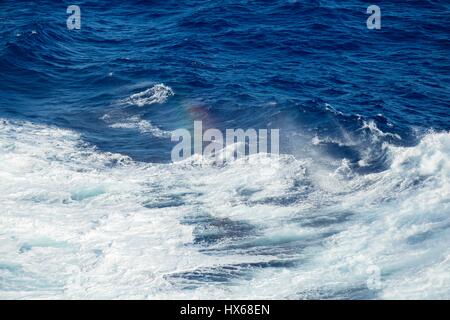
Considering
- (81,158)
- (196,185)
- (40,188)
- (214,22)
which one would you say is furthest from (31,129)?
(214,22)

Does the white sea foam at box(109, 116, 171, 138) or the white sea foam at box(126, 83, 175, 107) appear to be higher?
the white sea foam at box(126, 83, 175, 107)

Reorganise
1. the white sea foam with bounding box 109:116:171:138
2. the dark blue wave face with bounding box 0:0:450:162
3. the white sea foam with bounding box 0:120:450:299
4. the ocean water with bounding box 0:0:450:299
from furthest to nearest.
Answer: the dark blue wave face with bounding box 0:0:450:162 → the white sea foam with bounding box 109:116:171:138 → the ocean water with bounding box 0:0:450:299 → the white sea foam with bounding box 0:120:450:299

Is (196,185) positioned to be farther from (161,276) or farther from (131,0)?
(131,0)

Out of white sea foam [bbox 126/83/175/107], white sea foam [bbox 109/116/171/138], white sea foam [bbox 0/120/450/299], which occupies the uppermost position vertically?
white sea foam [bbox 126/83/175/107]

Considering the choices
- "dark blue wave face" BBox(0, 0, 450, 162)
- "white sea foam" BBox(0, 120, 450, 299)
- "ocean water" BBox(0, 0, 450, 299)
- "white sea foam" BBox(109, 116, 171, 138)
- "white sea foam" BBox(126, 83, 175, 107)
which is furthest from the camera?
"white sea foam" BBox(126, 83, 175, 107)

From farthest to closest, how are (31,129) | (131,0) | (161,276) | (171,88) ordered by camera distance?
(131,0), (171,88), (31,129), (161,276)

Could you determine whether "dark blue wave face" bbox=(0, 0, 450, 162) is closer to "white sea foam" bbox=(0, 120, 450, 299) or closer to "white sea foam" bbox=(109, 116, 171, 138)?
"white sea foam" bbox=(109, 116, 171, 138)

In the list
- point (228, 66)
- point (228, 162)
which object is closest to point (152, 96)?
point (228, 66)

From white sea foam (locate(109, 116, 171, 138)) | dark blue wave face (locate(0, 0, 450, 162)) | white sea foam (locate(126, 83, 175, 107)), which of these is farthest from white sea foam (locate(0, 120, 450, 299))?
white sea foam (locate(126, 83, 175, 107))
